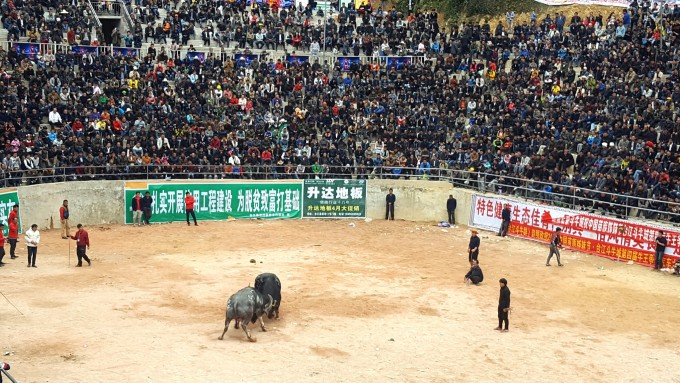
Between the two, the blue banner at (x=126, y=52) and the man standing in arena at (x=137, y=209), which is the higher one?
the blue banner at (x=126, y=52)

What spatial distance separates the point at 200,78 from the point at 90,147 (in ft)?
27.8

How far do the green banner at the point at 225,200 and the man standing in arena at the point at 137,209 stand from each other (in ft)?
1.08

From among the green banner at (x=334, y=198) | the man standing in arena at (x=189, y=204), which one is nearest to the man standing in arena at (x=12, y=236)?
the man standing in arena at (x=189, y=204)

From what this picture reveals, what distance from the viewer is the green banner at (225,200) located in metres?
38.5

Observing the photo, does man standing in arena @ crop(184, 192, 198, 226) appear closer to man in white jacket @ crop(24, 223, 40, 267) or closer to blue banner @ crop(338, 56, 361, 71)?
man in white jacket @ crop(24, 223, 40, 267)

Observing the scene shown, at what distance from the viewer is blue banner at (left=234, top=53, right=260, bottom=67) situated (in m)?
48.3

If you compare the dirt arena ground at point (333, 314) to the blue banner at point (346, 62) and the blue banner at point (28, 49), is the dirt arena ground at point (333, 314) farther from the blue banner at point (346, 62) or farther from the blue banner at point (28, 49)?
the blue banner at point (346, 62)

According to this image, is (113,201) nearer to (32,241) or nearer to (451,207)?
(32,241)

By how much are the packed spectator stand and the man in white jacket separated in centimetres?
679

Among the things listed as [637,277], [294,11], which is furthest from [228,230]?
[294,11]

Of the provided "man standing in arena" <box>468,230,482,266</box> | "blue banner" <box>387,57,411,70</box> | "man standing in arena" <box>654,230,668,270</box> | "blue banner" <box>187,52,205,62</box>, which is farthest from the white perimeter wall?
"blue banner" <box>187,52,205,62</box>

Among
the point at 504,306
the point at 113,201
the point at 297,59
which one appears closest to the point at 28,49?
the point at 113,201

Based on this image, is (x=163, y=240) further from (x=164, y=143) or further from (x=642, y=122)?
(x=642, y=122)

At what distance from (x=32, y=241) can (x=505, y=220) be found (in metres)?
19.2
